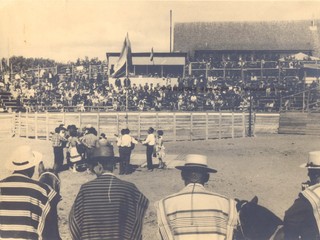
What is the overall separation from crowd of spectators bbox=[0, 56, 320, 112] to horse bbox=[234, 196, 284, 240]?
638 centimetres

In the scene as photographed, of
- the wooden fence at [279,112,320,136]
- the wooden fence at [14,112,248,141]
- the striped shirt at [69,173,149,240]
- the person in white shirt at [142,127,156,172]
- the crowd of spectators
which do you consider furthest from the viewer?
the wooden fence at [14,112,248,141]

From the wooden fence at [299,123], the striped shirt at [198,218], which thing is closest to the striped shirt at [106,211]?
the striped shirt at [198,218]

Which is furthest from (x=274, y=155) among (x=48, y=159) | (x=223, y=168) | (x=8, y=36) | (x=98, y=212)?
(x=98, y=212)

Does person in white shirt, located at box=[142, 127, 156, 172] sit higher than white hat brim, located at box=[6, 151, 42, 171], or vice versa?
white hat brim, located at box=[6, 151, 42, 171]

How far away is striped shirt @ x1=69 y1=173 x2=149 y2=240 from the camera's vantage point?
3.03 m

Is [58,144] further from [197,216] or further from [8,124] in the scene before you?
[197,216]

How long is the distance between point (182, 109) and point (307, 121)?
3626 mm

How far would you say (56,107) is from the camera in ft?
49.3

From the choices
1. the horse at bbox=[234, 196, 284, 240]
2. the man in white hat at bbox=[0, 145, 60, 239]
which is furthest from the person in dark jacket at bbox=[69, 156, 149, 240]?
the horse at bbox=[234, 196, 284, 240]

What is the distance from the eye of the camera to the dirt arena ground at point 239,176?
19.6ft

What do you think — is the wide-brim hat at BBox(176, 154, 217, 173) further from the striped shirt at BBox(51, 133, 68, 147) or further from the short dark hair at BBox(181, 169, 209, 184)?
the striped shirt at BBox(51, 133, 68, 147)

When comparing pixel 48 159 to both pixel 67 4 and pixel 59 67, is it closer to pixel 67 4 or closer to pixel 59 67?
pixel 67 4

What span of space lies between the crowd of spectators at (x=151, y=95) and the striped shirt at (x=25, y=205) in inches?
261

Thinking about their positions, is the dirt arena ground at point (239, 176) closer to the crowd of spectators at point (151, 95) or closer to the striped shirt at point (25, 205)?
the crowd of spectators at point (151, 95)
